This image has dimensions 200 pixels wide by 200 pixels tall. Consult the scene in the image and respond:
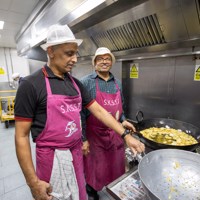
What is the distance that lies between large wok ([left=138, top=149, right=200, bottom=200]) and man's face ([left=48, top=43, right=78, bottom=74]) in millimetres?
711

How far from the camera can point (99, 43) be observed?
2094 millimetres

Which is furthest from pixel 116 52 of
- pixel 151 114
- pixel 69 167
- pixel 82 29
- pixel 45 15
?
pixel 69 167

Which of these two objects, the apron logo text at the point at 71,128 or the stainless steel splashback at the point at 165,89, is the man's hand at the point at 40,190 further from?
the stainless steel splashback at the point at 165,89

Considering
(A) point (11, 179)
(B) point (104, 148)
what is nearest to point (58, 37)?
(B) point (104, 148)

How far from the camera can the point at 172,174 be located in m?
0.78

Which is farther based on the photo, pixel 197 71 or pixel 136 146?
pixel 197 71

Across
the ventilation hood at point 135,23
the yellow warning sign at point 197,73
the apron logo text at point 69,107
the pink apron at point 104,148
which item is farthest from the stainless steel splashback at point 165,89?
the apron logo text at point 69,107

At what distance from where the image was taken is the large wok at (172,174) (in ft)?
2.21

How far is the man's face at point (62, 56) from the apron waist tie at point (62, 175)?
0.52m

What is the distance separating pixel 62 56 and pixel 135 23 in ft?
3.12

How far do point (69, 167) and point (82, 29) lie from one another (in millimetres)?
1726

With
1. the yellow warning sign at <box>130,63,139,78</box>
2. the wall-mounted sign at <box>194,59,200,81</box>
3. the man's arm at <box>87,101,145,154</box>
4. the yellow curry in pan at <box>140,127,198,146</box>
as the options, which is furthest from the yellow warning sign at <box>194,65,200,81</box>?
the man's arm at <box>87,101,145,154</box>

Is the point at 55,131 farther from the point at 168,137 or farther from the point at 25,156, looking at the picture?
the point at 168,137

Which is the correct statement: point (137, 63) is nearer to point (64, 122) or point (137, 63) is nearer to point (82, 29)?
point (82, 29)
